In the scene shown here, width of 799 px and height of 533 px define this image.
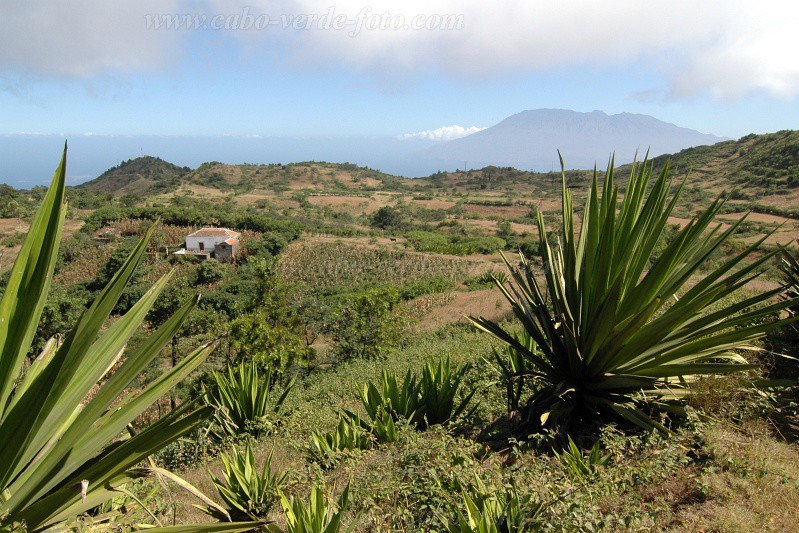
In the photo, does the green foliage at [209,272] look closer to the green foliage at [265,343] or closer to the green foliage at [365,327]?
the green foliage at [365,327]

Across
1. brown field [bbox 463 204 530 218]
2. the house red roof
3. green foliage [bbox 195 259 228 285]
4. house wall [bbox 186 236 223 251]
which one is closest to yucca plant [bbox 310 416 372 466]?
green foliage [bbox 195 259 228 285]

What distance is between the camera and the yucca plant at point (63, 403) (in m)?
1.49

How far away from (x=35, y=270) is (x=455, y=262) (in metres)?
39.0

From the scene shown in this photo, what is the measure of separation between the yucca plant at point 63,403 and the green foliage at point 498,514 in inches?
45.3

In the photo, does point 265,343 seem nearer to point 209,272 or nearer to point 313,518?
point 313,518

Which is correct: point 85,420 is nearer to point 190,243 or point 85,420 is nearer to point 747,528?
point 747,528

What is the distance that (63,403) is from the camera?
1.69m

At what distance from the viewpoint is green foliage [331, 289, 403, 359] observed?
1497 centimetres

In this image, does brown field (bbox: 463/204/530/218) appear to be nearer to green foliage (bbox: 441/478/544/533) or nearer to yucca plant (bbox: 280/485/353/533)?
green foliage (bbox: 441/478/544/533)

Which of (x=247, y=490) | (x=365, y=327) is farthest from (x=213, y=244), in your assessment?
(x=247, y=490)

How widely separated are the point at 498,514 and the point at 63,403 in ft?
6.81

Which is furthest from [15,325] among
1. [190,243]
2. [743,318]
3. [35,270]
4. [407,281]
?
[190,243]

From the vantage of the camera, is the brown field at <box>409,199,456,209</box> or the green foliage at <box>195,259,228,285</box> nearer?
the green foliage at <box>195,259,228,285</box>

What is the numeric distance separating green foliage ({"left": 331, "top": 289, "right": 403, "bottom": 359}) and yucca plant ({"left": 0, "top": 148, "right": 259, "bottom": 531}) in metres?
12.7
